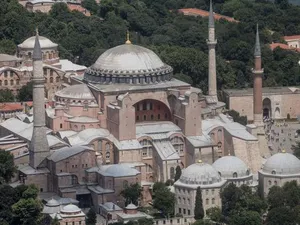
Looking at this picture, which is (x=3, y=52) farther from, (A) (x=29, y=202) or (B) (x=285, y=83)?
(A) (x=29, y=202)


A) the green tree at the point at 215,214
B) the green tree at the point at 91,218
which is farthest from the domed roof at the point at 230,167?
the green tree at the point at 91,218

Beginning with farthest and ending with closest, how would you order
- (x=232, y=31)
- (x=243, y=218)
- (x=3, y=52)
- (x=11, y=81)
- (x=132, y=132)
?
(x=232, y=31) < (x=3, y=52) < (x=11, y=81) < (x=132, y=132) < (x=243, y=218)

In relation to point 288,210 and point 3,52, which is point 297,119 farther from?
point 288,210

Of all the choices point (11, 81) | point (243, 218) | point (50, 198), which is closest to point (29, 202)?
point (50, 198)

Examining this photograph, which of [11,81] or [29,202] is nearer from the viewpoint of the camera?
[29,202]

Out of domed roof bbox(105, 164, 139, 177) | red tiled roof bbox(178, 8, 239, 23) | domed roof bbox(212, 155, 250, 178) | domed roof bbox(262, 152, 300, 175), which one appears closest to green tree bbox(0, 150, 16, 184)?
domed roof bbox(105, 164, 139, 177)

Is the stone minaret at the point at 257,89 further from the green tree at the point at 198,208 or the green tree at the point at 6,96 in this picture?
the green tree at the point at 6,96

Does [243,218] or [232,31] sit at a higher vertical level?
[232,31]

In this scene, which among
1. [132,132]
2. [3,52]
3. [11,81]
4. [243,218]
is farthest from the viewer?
[3,52]
